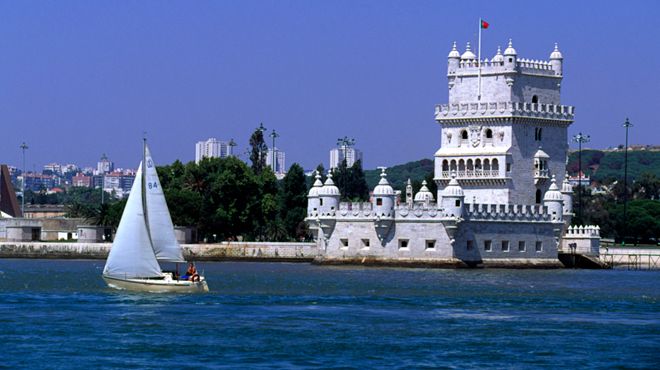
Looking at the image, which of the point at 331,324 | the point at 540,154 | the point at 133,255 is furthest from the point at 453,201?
the point at 331,324

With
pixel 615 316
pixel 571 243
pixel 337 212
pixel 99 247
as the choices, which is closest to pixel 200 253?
pixel 99 247

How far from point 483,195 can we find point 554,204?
16.6ft

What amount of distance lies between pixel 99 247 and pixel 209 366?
75.3 meters

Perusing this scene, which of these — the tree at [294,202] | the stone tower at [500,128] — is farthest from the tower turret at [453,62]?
the tree at [294,202]

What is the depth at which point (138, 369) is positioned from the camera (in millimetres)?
48594

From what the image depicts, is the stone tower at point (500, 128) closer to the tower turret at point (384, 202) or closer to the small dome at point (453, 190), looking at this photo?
the small dome at point (453, 190)

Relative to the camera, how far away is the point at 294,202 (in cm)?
13812

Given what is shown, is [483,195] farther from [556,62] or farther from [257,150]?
[257,150]

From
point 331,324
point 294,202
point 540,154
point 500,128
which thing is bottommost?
point 331,324

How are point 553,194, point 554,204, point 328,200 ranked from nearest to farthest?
point 328,200 → point 554,204 → point 553,194

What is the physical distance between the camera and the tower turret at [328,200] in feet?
346

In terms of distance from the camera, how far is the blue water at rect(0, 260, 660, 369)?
51.1 m

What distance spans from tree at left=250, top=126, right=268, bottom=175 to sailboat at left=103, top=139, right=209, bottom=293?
7848 centimetres

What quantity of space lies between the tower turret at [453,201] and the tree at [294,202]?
35018 millimetres
